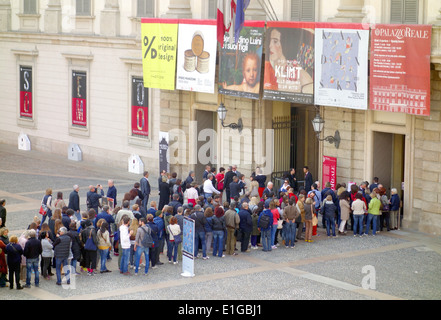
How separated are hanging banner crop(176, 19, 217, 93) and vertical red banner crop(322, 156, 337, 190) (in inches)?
200

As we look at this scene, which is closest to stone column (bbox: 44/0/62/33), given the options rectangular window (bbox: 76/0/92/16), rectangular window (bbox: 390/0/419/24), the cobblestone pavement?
rectangular window (bbox: 76/0/92/16)

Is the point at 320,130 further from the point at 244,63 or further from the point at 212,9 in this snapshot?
the point at 212,9

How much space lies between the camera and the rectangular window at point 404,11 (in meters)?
26.1

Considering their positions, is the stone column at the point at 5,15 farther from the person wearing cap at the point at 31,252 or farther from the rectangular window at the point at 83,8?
the person wearing cap at the point at 31,252

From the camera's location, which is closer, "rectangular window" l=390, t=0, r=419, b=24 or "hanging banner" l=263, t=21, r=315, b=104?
"rectangular window" l=390, t=0, r=419, b=24

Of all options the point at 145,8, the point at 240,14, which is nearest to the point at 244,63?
the point at 240,14

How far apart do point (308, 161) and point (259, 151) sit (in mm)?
2325

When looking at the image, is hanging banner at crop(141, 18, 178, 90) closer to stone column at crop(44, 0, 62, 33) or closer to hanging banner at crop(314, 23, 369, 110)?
hanging banner at crop(314, 23, 369, 110)

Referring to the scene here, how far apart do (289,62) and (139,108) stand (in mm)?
9863

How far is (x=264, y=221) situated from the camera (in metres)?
23.4

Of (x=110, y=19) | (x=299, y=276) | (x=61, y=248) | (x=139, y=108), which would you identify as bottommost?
(x=299, y=276)

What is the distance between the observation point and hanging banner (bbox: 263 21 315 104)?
91.3ft

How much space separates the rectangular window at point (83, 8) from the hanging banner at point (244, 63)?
1012cm

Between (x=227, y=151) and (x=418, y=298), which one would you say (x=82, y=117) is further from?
(x=418, y=298)
